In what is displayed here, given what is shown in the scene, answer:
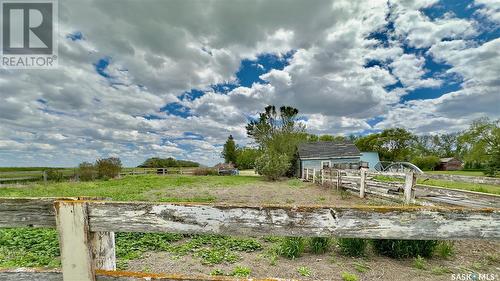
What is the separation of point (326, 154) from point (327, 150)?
3.51 ft

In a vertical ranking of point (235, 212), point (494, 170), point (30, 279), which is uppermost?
point (235, 212)

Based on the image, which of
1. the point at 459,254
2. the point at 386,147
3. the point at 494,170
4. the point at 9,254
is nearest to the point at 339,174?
the point at 459,254

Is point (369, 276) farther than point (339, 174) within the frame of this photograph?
No

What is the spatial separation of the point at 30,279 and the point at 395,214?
2410 mm

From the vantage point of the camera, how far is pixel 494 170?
24.0m

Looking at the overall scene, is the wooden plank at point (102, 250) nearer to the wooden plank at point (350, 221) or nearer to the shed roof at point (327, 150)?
the wooden plank at point (350, 221)

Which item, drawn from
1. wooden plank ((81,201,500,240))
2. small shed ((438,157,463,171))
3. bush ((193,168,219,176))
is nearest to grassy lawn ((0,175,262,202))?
wooden plank ((81,201,500,240))

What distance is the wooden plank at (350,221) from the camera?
1.64m

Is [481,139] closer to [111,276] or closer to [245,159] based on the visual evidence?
[245,159]

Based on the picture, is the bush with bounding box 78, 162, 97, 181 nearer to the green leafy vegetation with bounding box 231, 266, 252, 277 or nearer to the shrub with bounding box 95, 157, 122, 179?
the shrub with bounding box 95, 157, 122, 179

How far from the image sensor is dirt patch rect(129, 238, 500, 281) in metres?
3.74

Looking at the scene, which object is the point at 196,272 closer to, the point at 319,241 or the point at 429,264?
the point at 319,241

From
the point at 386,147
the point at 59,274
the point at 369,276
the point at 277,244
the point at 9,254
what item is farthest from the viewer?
the point at 386,147

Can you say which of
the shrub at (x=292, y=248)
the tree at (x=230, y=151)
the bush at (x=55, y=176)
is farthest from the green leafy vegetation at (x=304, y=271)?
the tree at (x=230, y=151)
